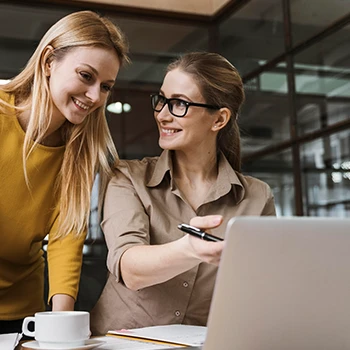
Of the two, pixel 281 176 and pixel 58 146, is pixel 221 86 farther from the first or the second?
pixel 281 176

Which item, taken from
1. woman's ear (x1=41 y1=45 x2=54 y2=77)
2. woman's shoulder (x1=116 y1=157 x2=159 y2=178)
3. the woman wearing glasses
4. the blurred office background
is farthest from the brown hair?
the blurred office background

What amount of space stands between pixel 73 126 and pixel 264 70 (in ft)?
8.59

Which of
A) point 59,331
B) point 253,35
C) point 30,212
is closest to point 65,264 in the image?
point 30,212

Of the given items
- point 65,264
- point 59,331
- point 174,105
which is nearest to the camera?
point 59,331

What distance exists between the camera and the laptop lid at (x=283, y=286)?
2.43 ft

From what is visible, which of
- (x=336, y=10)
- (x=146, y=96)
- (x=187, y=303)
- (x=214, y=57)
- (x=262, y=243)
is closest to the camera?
(x=262, y=243)

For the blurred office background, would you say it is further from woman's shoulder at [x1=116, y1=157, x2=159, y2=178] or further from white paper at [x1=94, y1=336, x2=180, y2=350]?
white paper at [x1=94, y1=336, x2=180, y2=350]

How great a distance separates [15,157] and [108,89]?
11.5 inches

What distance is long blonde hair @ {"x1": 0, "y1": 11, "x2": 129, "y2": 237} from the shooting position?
151 cm

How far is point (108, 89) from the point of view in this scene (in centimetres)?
156

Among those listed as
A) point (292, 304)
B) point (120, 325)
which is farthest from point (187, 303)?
point (292, 304)

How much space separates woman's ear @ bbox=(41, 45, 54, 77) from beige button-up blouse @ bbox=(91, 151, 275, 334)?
307mm

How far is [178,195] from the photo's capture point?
154 cm

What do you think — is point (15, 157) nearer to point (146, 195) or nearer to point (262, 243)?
point (146, 195)
